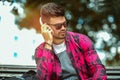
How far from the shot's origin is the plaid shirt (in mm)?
3469

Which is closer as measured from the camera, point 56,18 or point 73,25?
point 56,18


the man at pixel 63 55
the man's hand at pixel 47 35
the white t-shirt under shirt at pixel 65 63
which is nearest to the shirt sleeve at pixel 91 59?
the man at pixel 63 55

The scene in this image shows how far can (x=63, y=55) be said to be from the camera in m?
3.52

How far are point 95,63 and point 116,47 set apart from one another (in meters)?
3.70

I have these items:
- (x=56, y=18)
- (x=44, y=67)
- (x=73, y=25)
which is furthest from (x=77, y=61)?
(x=73, y=25)

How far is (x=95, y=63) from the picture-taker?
3471 millimetres

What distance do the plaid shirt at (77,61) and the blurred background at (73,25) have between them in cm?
208

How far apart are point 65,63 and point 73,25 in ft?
10.9

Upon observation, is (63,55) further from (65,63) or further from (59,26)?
(59,26)

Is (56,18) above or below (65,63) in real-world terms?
above

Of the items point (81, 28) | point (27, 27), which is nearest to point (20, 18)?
point (27, 27)

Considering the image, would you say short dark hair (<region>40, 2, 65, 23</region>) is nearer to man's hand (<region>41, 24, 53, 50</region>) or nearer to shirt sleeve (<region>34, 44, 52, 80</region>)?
man's hand (<region>41, 24, 53, 50</region>)

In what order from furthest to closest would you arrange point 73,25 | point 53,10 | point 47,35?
point 73,25 → point 47,35 → point 53,10

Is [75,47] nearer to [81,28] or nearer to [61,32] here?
[61,32]
